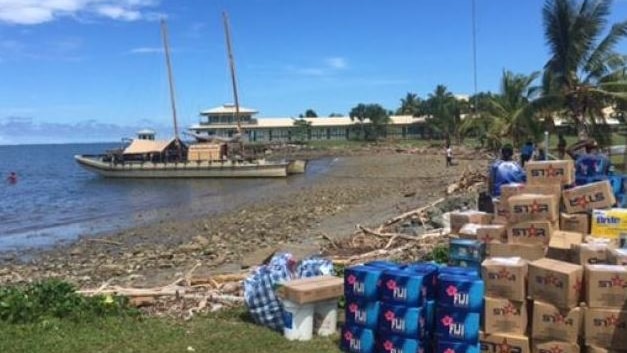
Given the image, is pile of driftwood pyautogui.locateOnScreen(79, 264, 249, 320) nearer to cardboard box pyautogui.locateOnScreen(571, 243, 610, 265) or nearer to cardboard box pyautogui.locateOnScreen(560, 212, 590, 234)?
cardboard box pyautogui.locateOnScreen(571, 243, 610, 265)

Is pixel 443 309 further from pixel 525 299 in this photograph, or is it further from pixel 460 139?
pixel 460 139

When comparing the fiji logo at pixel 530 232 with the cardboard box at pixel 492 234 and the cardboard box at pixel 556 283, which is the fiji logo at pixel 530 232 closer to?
the cardboard box at pixel 492 234

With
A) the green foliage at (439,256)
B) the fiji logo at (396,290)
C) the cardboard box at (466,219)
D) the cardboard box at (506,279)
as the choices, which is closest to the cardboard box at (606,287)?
the cardboard box at (506,279)

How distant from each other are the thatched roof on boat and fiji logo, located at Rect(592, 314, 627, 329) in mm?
50453

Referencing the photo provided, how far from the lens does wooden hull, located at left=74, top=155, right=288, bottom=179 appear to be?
162ft

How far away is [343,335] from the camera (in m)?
7.00

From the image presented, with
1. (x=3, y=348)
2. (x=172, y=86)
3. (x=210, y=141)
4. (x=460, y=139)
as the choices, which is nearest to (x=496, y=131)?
(x=210, y=141)

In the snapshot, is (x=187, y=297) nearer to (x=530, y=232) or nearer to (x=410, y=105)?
(x=530, y=232)

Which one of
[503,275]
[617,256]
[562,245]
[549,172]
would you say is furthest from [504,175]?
[503,275]

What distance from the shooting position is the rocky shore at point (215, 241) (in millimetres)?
14859

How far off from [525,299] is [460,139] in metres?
87.5

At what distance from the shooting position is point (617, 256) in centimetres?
654

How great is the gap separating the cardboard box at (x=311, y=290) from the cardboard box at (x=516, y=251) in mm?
1921

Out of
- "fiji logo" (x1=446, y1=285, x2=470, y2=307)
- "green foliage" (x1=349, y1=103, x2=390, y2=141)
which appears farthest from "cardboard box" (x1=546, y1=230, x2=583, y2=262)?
"green foliage" (x1=349, y1=103, x2=390, y2=141)
